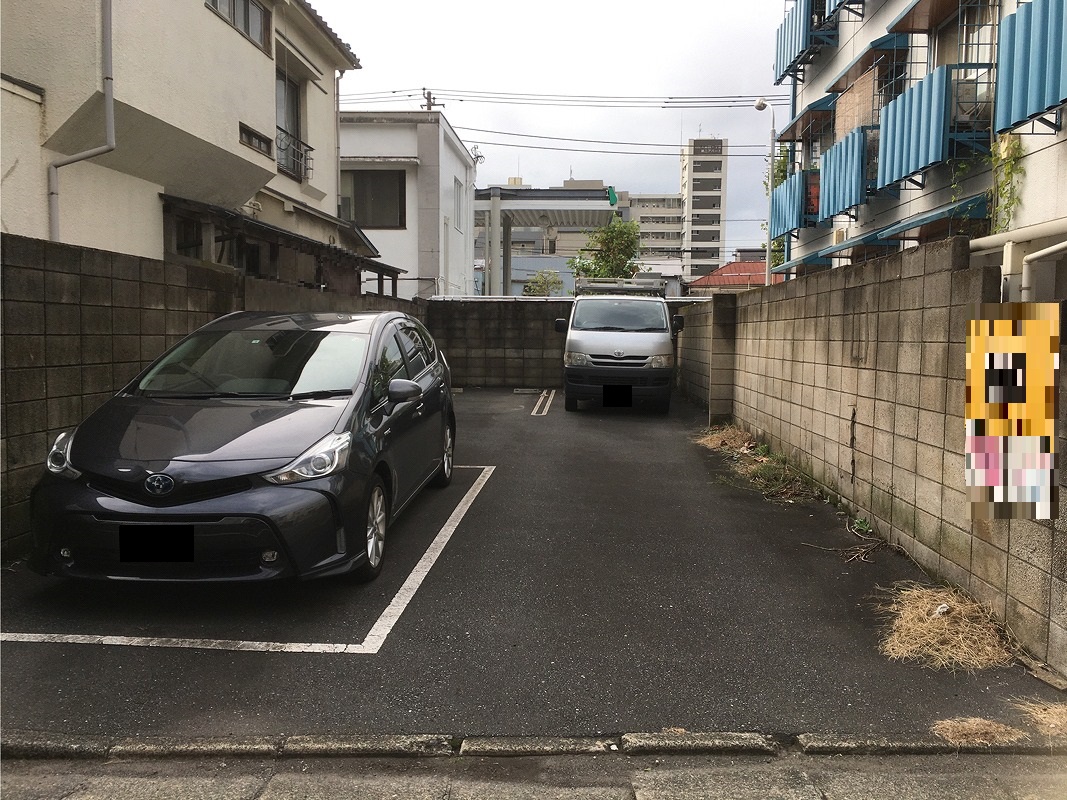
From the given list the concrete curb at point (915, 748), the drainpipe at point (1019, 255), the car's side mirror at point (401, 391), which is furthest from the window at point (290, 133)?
the concrete curb at point (915, 748)

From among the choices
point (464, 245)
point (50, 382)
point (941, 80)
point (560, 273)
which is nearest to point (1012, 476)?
point (50, 382)

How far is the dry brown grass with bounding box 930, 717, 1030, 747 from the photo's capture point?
294 cm

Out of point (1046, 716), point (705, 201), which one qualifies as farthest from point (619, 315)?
point (705, 201)

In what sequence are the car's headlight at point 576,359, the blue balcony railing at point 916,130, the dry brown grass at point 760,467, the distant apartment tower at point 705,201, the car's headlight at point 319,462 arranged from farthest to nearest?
A: 1. the distant apartment tower at point 705,201
2. the car's headlight at point 576,359
3. the blue balcony railing at point 916,130
4. the dry brown grass at point 760,467
5. the car's headlight at point 319,462

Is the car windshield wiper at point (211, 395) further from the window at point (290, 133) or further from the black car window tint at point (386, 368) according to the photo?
the window at point (290, 133)

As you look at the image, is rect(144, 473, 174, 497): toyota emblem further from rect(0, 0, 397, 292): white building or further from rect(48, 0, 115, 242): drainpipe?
rect(48, 0, 115, 242): drainpipe

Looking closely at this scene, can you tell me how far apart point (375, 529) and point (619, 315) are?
878 centimetres

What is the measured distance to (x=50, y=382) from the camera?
4875mm

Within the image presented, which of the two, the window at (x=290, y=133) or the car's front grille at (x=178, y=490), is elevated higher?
the window at (x=290, y=133)

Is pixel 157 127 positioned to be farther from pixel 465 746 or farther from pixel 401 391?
pixel 465 746

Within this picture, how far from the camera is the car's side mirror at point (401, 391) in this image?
4.97 m

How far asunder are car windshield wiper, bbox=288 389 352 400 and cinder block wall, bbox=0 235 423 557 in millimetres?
1579

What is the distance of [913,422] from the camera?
482 centimetres

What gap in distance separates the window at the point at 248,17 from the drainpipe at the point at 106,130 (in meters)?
2.40
